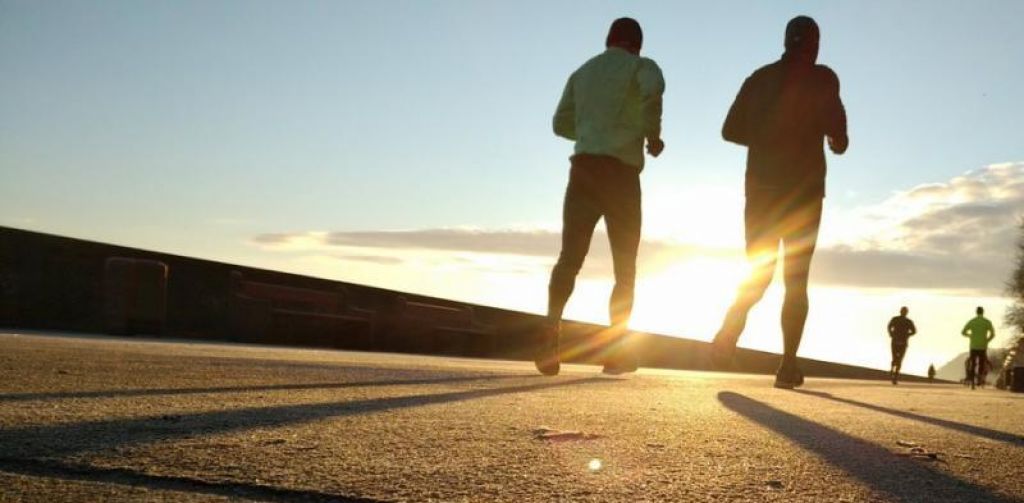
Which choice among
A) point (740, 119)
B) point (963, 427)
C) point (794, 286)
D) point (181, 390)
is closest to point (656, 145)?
point (740, 119)

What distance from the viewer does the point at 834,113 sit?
712 centimetres

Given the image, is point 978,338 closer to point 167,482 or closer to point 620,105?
point 620,105

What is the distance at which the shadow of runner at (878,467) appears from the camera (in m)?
2.46

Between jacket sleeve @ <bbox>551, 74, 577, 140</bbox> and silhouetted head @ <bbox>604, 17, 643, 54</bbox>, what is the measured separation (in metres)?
0.44

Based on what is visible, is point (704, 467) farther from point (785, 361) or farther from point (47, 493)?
point (785, 361)

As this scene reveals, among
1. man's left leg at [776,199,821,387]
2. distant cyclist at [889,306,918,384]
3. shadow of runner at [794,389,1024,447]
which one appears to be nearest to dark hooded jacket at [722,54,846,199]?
man's left leg at [776,199,821,387]

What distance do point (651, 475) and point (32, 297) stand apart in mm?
13541

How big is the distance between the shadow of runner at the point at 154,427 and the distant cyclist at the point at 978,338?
2151cm

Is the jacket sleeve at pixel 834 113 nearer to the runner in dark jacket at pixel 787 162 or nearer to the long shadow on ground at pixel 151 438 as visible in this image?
the runner in dark jacket at pixel 787 162

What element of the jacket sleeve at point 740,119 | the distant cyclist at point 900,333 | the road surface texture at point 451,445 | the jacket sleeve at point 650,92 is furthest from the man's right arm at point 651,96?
the distant cyclist at point 900,333

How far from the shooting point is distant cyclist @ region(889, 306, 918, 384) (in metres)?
21.0

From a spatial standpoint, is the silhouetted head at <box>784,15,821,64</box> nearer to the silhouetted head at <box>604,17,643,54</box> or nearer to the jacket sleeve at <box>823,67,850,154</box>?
the jacket sleeve at <box>823,67,850,154</box>

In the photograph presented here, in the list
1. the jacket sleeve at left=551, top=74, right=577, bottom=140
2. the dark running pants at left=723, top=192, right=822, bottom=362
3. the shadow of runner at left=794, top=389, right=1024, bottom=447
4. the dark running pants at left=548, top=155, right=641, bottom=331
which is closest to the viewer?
the shadow of runner at left=794, top=389, right=1024, bottom=447

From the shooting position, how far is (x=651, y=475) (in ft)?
8.27
